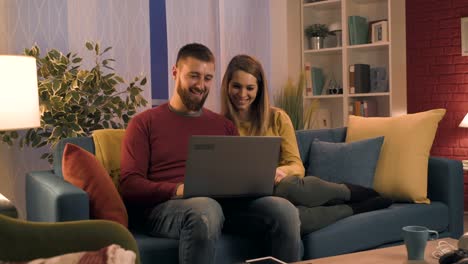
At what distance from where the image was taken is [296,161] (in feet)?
9.35

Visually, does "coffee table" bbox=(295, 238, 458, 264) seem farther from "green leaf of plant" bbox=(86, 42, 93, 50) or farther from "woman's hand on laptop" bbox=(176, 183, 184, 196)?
"green leaf of plant" bbox=(86, 42, 93, 50)

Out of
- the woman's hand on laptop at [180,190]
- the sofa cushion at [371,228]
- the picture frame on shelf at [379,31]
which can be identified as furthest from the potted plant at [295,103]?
the woman's hand on laptop at [180,190]

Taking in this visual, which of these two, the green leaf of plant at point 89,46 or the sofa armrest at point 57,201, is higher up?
the green leaf of plant at point 89,46

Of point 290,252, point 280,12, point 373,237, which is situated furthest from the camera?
point 280,12

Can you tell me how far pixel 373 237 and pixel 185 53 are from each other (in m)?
1.20

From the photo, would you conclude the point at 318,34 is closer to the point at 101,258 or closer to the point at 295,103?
the point at 295,103

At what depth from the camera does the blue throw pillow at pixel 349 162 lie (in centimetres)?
294

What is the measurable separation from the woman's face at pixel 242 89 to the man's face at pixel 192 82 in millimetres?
297

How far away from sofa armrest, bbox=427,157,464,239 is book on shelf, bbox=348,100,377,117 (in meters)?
1.71

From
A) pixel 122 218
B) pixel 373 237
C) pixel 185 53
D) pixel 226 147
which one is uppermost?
pixel 185 53

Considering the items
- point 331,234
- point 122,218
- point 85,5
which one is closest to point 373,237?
point 331,234

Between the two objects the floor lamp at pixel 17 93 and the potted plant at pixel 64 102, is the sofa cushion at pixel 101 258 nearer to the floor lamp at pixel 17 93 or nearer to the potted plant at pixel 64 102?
the floor lamp at pixel 17 93

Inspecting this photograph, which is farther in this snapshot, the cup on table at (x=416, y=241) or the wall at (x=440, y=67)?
the wall at (x=440, y=67)

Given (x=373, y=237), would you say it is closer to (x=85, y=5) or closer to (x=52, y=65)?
(x=52, y=65)
